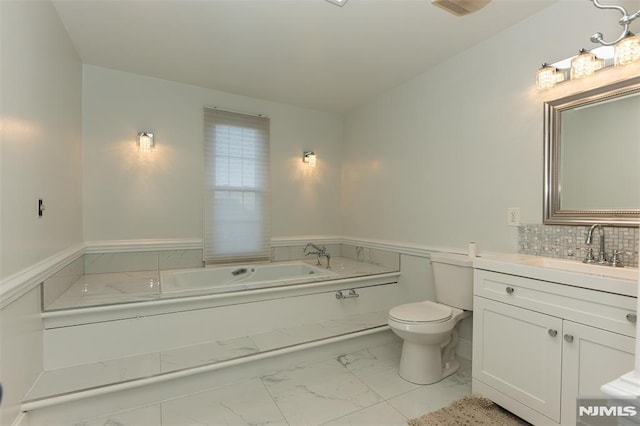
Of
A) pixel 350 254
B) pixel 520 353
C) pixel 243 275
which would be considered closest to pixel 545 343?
pixel 520 353

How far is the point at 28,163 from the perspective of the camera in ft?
5.14

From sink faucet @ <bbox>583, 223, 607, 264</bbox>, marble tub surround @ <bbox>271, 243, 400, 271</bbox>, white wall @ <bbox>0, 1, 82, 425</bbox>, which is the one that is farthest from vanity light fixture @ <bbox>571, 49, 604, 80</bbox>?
white wall @ <bbox>0, 1, 82, 425</bbox>

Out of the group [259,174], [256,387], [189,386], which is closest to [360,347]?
[256,387]

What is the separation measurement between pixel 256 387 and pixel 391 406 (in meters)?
0.84

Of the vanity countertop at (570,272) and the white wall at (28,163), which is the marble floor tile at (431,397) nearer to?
the vanity countertop at (570,272)

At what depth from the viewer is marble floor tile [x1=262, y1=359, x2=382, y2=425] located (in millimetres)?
1757

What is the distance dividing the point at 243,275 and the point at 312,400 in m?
1.53

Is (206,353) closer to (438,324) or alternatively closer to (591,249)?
(438,324)

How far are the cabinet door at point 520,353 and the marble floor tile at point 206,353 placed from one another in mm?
1421

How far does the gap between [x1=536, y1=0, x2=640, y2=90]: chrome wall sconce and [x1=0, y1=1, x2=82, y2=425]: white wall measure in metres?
2.48

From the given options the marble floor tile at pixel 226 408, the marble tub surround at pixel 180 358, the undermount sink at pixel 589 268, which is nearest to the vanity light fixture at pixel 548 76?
the undermount sink at pixel 589 268

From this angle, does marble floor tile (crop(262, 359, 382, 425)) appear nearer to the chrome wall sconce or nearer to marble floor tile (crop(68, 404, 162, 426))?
marble floor tile (crop(68, 404, 162, 426))

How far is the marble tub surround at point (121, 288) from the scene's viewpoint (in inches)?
77.7

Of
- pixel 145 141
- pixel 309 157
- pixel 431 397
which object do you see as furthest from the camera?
pixel 309 157
